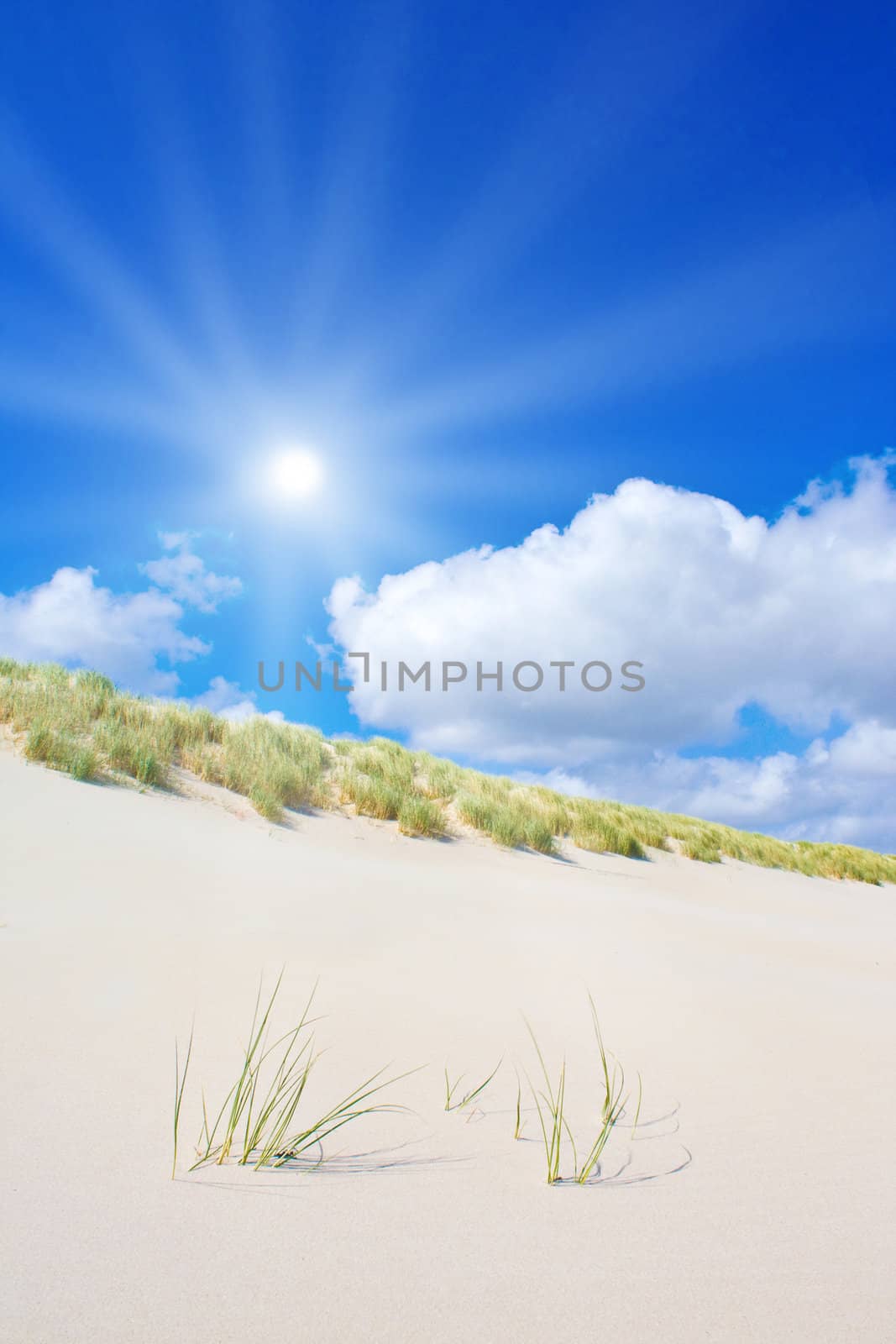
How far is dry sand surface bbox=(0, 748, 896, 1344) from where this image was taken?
1.00m

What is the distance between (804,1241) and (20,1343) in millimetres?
1213

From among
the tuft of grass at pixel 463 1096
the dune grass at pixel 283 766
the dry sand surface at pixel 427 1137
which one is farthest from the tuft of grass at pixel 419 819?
the tuft of grass at pixel 463 1096

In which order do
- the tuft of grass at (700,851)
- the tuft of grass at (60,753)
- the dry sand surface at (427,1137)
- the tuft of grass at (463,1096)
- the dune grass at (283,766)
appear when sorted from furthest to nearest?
the tuft of grass at (700,851), the dune grass at (283,766), the tuft of grass at (60,753), the tuft of grass at (463,1096), the dry sand surface at (427,1137)

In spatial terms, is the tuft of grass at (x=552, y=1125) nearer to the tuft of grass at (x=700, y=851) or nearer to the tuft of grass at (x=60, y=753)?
the tuft of grass at (x=60, y=753)

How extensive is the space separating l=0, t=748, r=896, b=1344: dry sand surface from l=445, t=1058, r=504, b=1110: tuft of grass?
1.9 inches

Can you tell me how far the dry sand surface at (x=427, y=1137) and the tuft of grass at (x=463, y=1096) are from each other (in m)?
0.05

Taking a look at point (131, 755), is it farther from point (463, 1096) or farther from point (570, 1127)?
point (570, 1127)

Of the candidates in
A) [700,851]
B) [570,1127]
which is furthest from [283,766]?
[700,851]

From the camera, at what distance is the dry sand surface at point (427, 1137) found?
1.00 metres

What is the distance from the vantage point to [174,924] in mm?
2857

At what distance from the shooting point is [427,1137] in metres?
1.47

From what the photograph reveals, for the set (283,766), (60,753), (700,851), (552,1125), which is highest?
(283,766)

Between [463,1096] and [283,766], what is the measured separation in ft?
18.9

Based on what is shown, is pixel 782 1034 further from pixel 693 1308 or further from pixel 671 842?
pixel 671 842
